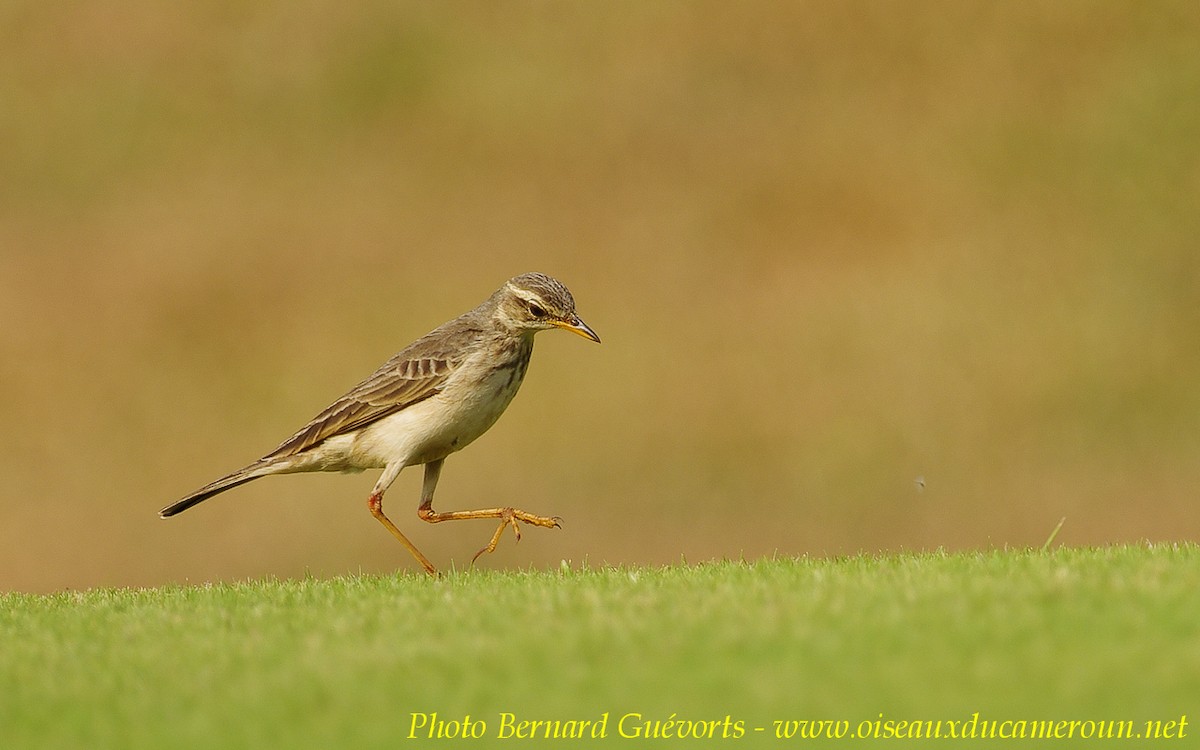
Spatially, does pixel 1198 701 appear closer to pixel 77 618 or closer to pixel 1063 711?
pixel 1063 711

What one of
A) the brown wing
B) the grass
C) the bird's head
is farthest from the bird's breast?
the grass

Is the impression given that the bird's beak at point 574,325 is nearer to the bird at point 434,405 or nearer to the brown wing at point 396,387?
the bird at point 434,405

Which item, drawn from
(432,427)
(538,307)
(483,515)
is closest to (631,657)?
(483,515)

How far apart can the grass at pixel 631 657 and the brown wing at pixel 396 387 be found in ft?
10.7

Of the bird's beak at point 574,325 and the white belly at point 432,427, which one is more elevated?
the bird's beak at point 574,325

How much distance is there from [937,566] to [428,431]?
16.1ft

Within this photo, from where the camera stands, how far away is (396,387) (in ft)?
45.9

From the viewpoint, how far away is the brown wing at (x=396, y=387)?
13.8 metres

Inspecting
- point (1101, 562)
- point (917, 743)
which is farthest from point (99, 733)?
point (1101, 562)

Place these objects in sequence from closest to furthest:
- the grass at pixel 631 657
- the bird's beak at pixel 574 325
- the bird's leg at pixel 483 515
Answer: the grass at pixel 631 657 → the bird's leg at pixel 483 515 → the bird's beak at pixel 574 325

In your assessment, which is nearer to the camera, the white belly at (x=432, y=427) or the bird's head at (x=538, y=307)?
the white belly at (x=432, y=427)

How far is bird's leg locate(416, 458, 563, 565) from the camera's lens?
43.4 ft

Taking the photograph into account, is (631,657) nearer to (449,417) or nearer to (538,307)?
(449,417)

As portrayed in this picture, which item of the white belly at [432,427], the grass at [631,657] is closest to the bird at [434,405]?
the white belly at [432,427]
